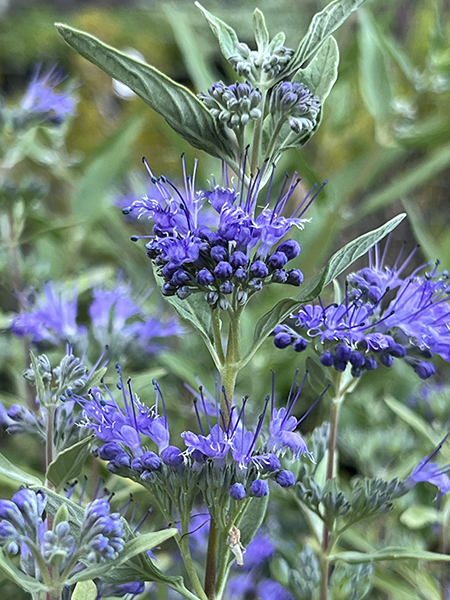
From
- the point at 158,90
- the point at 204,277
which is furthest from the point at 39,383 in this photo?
the point at 158,90

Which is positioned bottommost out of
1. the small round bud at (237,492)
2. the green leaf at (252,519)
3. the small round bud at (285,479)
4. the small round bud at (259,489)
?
the green leaf at (252,519)

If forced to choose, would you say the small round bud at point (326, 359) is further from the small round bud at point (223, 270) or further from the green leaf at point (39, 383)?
the green leaf at point (39, 383)

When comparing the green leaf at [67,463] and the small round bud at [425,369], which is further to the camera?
the small round bud at [425,369]

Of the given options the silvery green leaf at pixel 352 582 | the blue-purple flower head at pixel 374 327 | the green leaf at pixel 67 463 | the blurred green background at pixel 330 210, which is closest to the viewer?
the green leaf at pixel 67 463

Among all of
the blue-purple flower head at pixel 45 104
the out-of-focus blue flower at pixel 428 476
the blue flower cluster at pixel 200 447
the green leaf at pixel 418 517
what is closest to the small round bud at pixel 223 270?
the blue flower cluster at pixel 200 447

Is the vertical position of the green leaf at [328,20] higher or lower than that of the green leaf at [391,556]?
higher

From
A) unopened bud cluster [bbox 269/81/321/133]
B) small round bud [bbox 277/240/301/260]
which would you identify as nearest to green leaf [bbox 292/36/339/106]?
unopened bud cluster [bbox 269/81/321/133]

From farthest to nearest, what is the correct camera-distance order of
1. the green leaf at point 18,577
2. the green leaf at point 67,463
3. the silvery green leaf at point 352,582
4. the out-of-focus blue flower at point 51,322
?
the out-of-focus blue flower at point 51,322
the silvery green leaf at point 352,582
the green leaf at point 67,463
the green leaf at point 18,577

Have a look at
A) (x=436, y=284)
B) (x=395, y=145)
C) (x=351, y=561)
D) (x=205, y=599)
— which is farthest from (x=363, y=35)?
(x=205, y=599)
